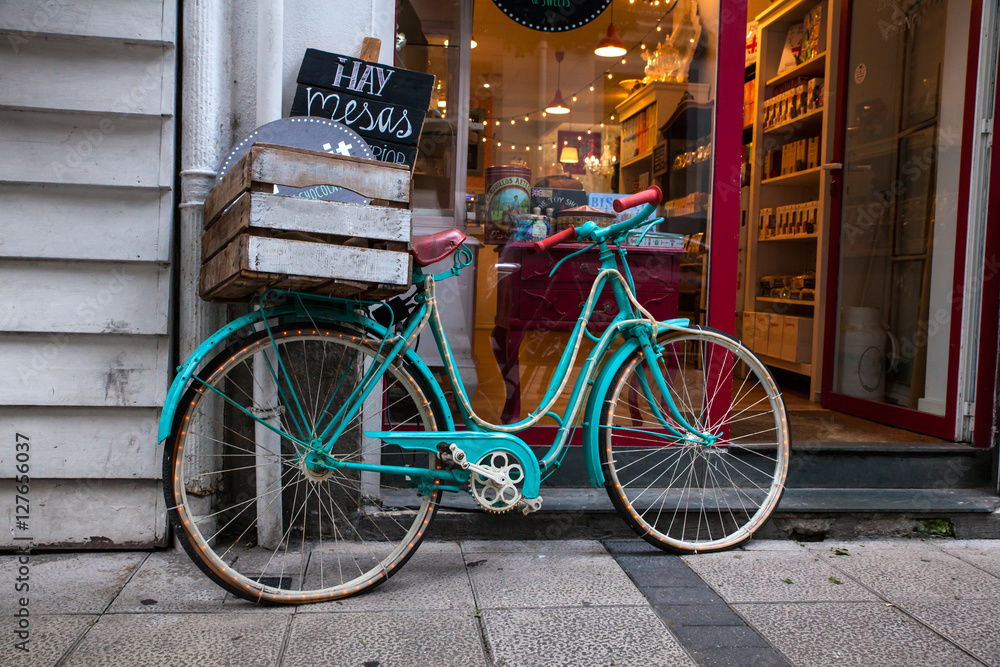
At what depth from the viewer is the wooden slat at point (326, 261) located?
1989mm

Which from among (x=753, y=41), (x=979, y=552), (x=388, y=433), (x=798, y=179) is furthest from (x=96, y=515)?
(x=753, y=41)

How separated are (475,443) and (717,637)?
944 millimetres

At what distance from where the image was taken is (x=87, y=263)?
2725 mm

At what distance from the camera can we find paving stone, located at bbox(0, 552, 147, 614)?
90.0 inches

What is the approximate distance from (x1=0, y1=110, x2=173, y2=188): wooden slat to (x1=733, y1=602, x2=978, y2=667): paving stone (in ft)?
8.34

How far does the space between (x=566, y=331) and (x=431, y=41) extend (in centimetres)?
155

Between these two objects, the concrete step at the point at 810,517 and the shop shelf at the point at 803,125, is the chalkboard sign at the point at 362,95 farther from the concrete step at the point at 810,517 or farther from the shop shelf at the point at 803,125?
the shop shelf at the point at 803,125

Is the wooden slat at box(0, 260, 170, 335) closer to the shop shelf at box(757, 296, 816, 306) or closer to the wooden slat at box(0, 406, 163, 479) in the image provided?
the wooden slat at box(0, 406, 163, 479)

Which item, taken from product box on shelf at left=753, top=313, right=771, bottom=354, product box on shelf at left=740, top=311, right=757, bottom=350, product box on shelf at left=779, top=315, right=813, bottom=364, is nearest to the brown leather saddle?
product box on shelf at left=779, top=315, right=813, bottom=364

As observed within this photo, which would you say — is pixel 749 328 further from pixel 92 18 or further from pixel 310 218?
pixel 92 18

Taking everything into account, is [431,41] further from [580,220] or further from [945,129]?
[945,129]

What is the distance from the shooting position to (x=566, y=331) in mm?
3299

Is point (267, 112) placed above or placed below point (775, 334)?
above

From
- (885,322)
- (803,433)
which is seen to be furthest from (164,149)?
(885,322)
